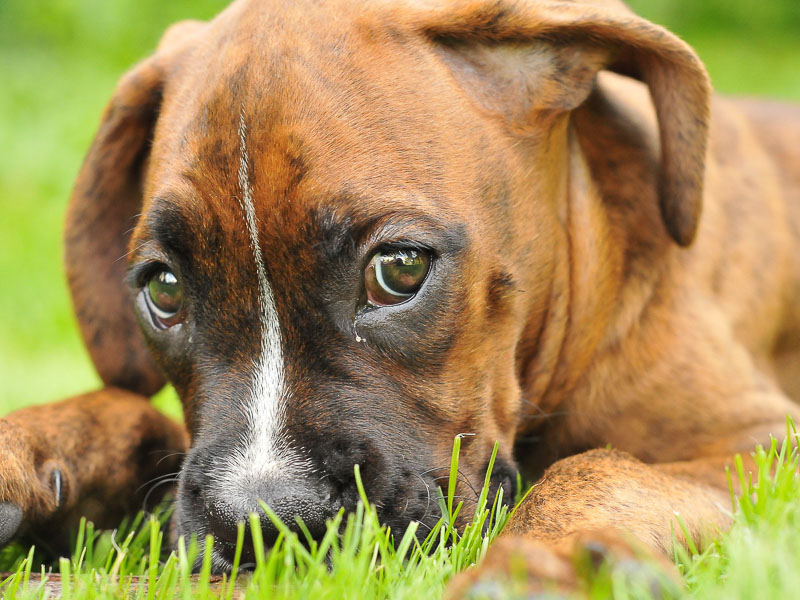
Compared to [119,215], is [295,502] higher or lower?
lower

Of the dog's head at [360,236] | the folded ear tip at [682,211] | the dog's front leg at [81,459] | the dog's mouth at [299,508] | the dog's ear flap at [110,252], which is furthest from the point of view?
the dog's ear flap at [110,252]

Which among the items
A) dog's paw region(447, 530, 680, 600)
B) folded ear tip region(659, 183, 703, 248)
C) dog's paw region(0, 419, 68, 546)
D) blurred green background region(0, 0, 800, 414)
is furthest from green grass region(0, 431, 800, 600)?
blurred green background region(0, 0, 800, 414)

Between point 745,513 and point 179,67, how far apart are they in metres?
2.53

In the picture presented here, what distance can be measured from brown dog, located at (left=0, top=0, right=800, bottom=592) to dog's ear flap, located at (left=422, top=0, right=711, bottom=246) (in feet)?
0.03

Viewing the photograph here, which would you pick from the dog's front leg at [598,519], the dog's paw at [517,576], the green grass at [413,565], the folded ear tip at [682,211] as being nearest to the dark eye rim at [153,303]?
the green grass at [413,565]

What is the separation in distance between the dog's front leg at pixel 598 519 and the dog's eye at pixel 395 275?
0.72 m

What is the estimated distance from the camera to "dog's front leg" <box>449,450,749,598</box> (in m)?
2.28

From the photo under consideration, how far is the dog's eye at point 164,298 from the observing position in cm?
349

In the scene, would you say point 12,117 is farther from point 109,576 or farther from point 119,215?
point 109,576

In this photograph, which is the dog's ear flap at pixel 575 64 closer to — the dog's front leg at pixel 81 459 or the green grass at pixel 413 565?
the green grass at pixel 413 565

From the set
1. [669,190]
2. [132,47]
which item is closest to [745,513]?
[669,190]

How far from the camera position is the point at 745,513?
2.90m

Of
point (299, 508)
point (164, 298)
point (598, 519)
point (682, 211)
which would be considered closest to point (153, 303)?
point (164, 298)

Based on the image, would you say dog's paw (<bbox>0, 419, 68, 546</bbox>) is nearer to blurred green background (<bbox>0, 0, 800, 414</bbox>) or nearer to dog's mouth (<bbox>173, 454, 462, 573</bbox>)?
dog's mouth (<bbox>173, 454, 462, 573</bbox>)
